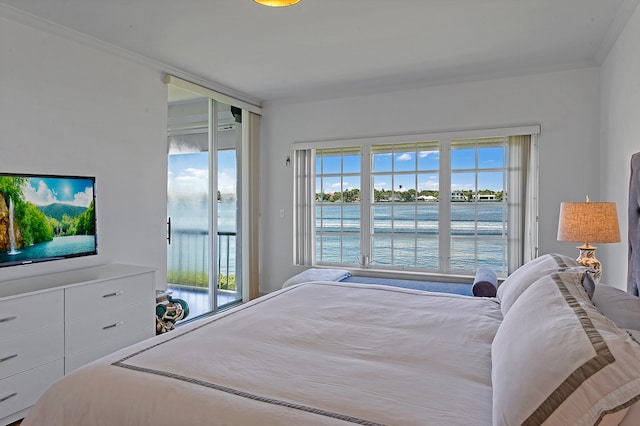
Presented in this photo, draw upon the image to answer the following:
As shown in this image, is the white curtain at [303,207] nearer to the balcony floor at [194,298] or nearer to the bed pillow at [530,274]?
the balcony floor at [194,298]

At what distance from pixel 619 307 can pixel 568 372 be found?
846 millimetres

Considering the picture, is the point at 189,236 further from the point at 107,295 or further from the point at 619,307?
the point at 619,307

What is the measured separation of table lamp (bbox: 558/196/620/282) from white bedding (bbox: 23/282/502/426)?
1.12 meters

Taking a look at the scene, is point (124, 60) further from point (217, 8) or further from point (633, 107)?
point (633, 107)

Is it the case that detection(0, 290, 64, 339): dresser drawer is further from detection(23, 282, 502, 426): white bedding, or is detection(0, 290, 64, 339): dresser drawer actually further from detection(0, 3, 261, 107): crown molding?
detection(0, 3, 261, 107): crown molding

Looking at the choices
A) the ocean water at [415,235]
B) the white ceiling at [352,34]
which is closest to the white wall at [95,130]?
the white ceiling at [352,34]

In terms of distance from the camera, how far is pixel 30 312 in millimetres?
2461

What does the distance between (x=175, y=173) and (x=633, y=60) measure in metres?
4.24

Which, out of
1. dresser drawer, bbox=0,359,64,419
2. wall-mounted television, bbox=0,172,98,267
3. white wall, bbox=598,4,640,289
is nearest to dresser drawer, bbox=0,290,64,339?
dresser drawer, bbox=0,359,64,419

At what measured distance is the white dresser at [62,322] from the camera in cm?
238

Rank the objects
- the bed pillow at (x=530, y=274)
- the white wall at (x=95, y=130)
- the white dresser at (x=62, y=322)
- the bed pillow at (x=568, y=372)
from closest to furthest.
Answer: the bed pillow at (x=568, y=372), the bed pillow at (x=530, y=274), the white dresser at (x=62, y=322), the white wall at (x=95, y=130)

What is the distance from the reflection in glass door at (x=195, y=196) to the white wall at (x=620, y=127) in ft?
12.9

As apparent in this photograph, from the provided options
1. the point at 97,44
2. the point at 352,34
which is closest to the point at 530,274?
the point at 352,34

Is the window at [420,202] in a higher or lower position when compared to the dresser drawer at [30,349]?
higher
